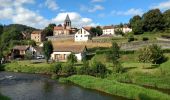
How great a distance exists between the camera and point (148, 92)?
4512cm

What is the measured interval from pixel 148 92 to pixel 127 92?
315cm

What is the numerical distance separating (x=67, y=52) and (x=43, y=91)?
45.8m

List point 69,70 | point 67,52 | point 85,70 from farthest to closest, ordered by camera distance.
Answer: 1. point 67,52
2. point 69,70
3. point 85,70

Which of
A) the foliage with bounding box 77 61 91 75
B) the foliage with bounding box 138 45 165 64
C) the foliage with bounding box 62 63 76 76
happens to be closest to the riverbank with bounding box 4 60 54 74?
the foliage with bounding box 62 63 76 76

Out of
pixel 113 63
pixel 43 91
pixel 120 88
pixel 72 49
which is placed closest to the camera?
pixel 120 88

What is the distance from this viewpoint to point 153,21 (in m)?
113

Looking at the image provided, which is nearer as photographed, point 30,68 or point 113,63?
point 113,63

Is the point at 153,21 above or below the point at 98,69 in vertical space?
above

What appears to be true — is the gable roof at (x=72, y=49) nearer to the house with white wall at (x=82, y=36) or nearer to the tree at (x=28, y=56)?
Answer: the tree at (x=28, y=56)

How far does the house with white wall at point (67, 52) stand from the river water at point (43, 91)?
29246 mm

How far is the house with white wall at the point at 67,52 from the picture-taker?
9457cm

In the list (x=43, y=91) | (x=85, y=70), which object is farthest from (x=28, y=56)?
(x=43, y=91)

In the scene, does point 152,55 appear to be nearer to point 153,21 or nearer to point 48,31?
point 153,21

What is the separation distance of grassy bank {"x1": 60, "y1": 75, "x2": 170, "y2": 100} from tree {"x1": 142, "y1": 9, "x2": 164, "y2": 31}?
56917 millimetres
